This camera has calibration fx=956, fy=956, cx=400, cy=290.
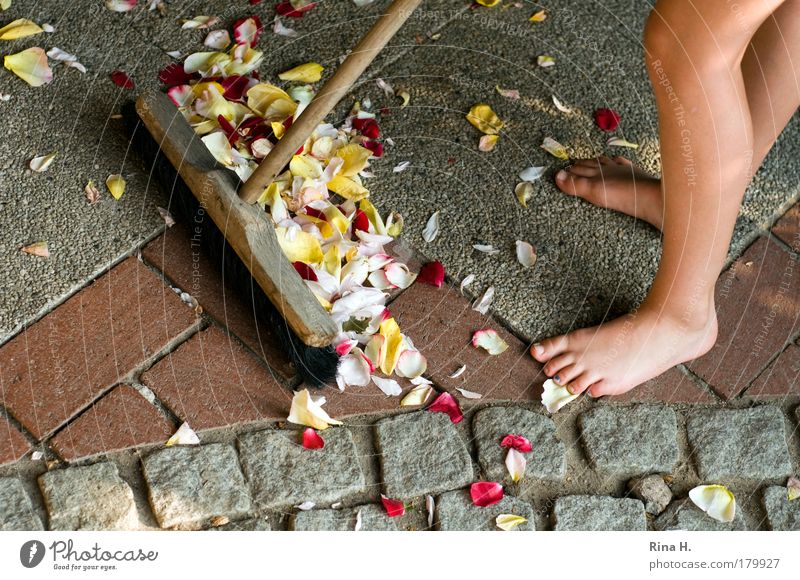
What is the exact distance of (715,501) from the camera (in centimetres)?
166

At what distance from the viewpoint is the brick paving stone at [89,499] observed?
1.48 meters

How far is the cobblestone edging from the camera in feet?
4.98

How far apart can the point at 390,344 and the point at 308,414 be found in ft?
0.65

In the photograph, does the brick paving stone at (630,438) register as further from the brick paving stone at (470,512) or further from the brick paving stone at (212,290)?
the brick paving stone at (212,290)

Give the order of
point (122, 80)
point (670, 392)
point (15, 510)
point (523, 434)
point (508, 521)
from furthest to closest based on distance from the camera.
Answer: point (122, 80), point (670, 392), point (523, 434), point (508, 521), point (15, 510)

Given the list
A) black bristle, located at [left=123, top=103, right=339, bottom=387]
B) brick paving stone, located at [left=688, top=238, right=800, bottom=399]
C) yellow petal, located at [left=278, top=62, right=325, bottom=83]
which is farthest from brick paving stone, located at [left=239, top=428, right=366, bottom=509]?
yellow petal, located at [left=278, top=62, right=325, bottom=83]

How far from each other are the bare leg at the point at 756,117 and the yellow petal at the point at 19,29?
1164 millimetres

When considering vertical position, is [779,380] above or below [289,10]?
below

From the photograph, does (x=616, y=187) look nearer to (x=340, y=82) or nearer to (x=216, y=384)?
(x=340, y=82)

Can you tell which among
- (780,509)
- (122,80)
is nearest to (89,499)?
(122,80)

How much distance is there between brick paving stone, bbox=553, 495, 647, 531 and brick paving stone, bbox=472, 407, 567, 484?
6cm

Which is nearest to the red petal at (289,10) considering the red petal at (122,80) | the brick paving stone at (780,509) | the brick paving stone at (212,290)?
the red petal at (122,80)

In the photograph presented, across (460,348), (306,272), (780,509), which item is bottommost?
(780,509)

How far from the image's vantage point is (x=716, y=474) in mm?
1696
